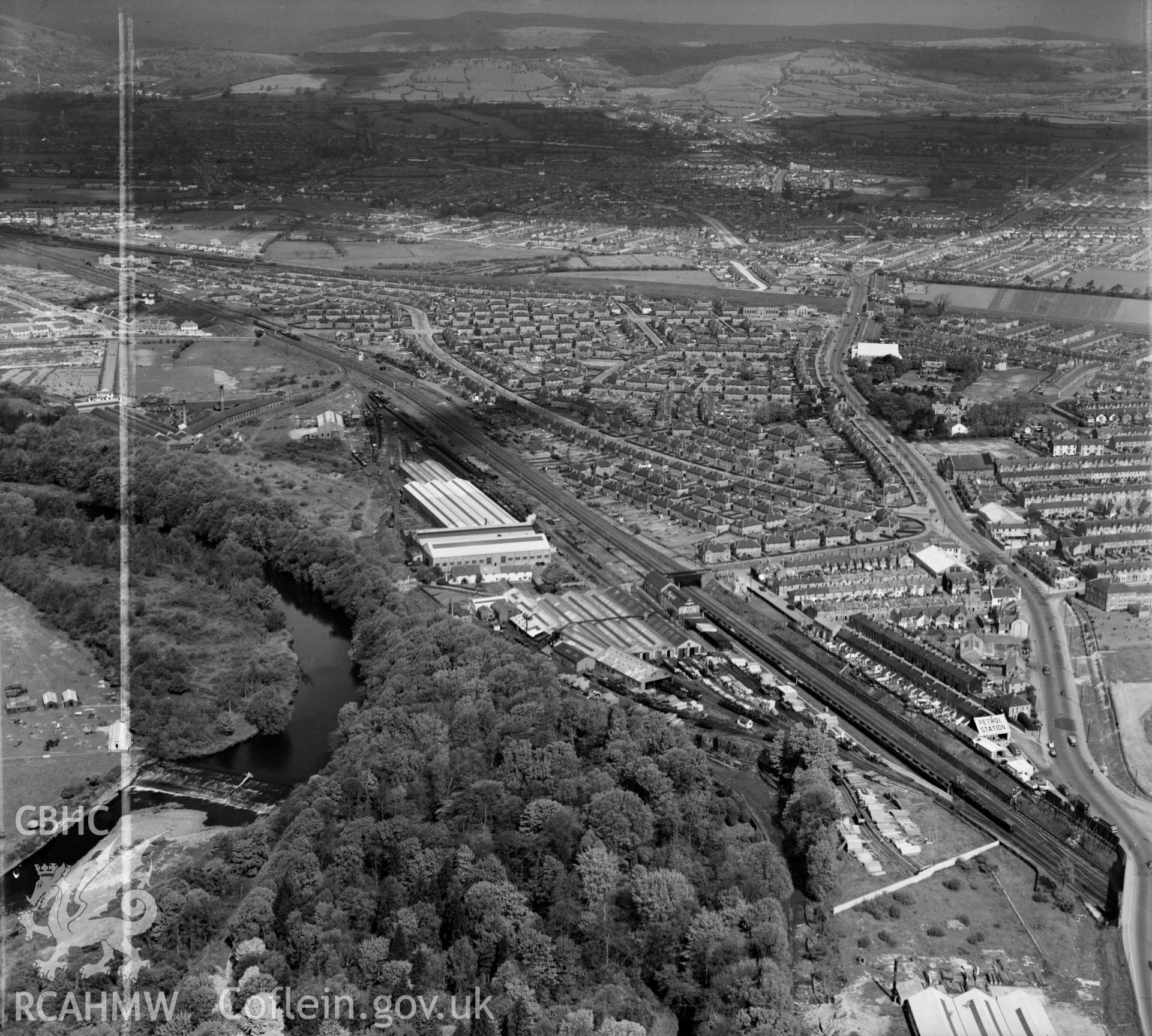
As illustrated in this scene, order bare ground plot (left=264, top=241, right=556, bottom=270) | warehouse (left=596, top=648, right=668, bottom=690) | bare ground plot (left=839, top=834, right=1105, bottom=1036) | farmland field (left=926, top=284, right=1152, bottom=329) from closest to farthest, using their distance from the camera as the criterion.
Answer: bare ground plot (left=839, top=834, right=1105, bottom=1036) < warehouse (left=596, top=648, right=668, bottom=690) < farmland field (left=926, top=284, right=1152, bottom=329) < bare ground plot (left=264, top=241, right=556, bottom=270)

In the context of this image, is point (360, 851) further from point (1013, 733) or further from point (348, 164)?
point (348, 164)

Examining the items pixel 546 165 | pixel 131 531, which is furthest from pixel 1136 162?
pixel 131 531

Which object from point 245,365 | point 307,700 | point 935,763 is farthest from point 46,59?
point 935,763

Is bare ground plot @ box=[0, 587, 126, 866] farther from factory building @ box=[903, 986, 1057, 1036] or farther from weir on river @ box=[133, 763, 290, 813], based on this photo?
factory building @ box=[903, 986, 1057, 1036]

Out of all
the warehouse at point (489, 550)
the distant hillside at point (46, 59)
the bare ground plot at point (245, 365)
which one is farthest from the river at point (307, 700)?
the distant hillside at point (46, 59)

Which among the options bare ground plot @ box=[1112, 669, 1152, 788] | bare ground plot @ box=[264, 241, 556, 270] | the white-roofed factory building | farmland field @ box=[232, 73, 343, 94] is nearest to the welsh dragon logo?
bare ground plot @ box=[1112, 669, 1152, 788]

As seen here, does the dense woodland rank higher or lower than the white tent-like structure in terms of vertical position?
higher
